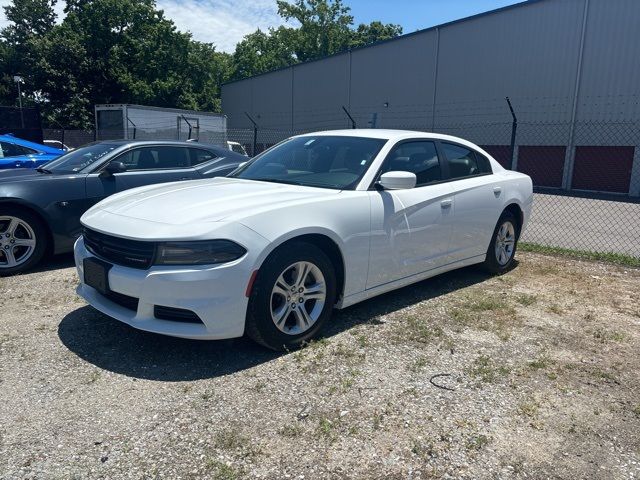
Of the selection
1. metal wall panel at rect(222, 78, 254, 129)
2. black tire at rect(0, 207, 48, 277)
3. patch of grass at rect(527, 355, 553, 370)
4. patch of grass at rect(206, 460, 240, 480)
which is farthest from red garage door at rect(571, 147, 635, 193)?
metal wall panel at rect(222, 78, 254, 129)

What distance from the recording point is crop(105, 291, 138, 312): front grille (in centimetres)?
336

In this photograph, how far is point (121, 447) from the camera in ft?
8.29

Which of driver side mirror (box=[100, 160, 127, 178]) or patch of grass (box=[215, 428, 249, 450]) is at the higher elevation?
driver side mirror (box=[100, 160, 127, 178])

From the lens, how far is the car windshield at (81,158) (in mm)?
6141

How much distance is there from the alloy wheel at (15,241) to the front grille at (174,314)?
119 inches

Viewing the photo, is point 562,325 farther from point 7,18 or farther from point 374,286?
point 7,18

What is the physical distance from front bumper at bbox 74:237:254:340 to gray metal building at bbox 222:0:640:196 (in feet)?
55.7

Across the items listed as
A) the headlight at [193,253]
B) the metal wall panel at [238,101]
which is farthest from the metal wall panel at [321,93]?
the headlight at [193,253]

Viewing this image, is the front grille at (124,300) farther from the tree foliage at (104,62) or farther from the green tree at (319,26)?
the green tree at (319,26)

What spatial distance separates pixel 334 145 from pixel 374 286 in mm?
1354

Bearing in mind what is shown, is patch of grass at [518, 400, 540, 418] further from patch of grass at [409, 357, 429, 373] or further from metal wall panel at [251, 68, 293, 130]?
metal wall panel at [251, 68, 293, 130]

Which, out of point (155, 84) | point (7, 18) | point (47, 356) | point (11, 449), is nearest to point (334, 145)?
point (47, 356)

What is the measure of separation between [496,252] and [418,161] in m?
1.67

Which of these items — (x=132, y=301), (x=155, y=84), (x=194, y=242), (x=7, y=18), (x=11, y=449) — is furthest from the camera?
(x=7, y=18)
